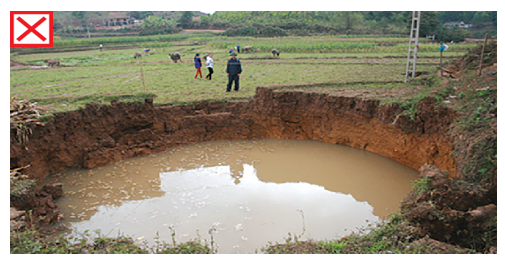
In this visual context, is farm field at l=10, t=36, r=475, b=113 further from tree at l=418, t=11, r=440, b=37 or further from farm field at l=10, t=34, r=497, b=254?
tree at l=418, t=11, r=440, b=37

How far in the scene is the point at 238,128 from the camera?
9555mm

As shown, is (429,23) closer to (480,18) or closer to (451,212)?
(480,18)

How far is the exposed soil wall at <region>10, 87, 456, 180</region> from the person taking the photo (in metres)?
7.32

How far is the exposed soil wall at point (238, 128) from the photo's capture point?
732 centimetres

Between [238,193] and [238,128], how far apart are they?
10.5ft

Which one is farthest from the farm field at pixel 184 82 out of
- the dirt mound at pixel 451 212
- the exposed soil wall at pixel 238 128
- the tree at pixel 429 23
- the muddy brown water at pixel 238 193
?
the tree at pixel 429 23

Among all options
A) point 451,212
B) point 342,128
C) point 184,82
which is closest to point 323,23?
point 184,82

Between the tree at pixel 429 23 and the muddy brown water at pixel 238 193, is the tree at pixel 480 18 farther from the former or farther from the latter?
the muddy brown water at pixel 238 193

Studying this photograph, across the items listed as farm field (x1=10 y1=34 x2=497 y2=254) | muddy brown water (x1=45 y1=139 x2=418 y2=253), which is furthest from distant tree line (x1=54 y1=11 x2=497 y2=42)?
muddy brown water (x1=45 y1=139 x2=418 y2=253)

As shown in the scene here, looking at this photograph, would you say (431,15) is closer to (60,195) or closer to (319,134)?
(319,134)

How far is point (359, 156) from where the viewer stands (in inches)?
329

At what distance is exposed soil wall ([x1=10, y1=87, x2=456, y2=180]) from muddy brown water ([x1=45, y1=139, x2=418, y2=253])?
36cm

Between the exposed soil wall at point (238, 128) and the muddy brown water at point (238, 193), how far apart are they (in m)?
0.36

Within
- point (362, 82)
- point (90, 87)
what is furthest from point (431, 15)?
point (90, 87)
